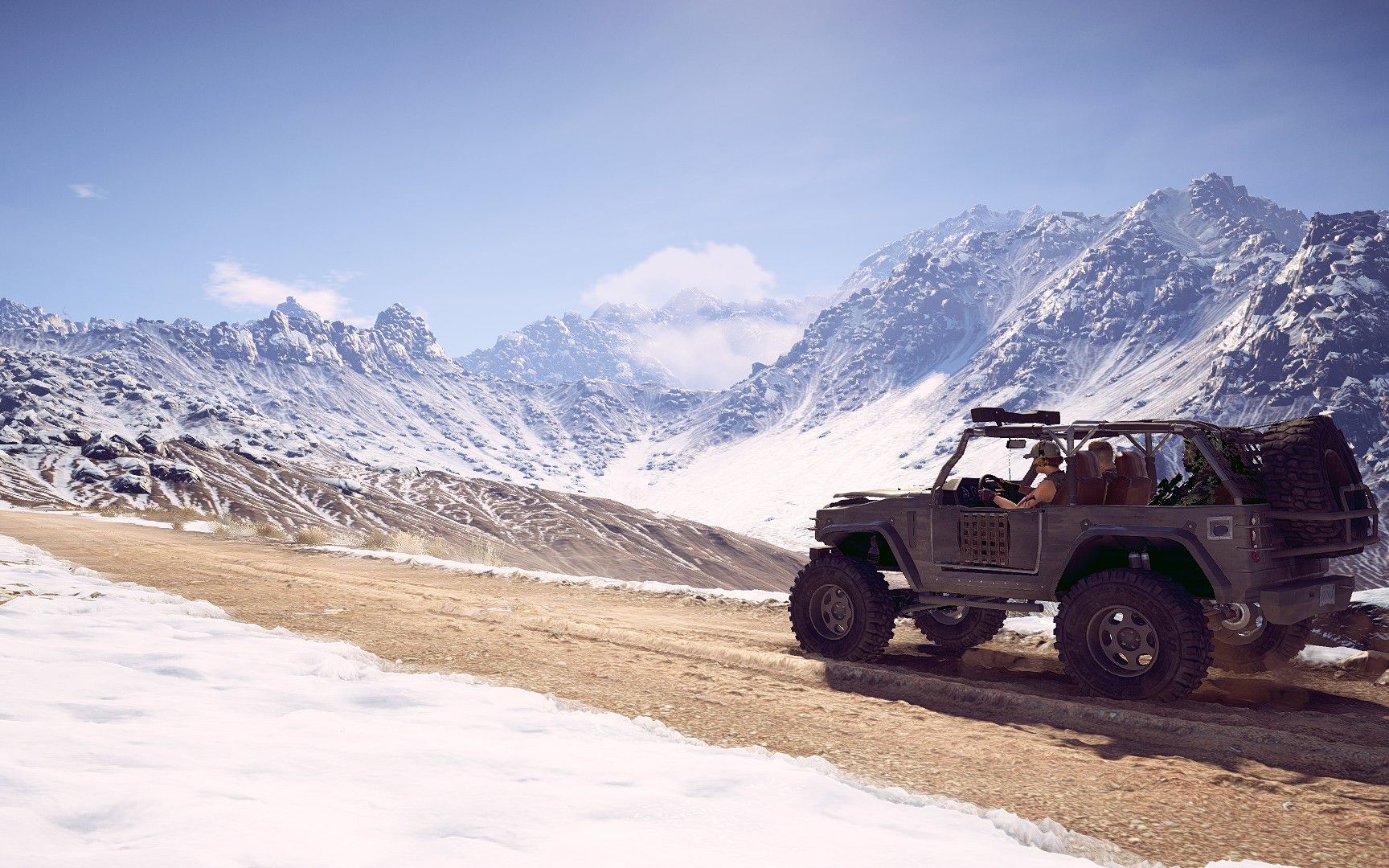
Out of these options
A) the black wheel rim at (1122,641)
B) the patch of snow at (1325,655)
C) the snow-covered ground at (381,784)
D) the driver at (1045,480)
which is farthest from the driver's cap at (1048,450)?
the snow-covered ground at (381,784)

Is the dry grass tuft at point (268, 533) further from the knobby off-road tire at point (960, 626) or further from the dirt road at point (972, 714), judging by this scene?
the knobby off-road tire at point (960, 626)

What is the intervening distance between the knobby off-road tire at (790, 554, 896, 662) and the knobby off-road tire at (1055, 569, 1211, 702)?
1718mm

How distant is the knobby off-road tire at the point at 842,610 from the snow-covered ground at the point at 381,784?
11.4 ft

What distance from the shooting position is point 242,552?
60.5 ft

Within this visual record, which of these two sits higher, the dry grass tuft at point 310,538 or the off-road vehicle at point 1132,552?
the off-road vehicle at point 1132,552

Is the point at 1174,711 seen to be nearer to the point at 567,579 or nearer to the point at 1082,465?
the point at 1082,465

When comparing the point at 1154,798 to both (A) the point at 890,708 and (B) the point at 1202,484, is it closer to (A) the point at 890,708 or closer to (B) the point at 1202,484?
(A) the point at 890,708

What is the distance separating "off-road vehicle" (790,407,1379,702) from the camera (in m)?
6.49

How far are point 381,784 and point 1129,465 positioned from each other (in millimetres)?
6989

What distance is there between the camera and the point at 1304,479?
669 cm

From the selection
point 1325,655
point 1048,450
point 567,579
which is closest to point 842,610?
point 1048,450

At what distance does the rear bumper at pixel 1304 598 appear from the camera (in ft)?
21.2

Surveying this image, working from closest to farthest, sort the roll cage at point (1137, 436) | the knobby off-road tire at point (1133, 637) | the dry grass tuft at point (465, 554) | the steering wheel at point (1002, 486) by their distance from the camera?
the knobby off-road tire at point (1133, 637) → the roll cage at point (1137, 436) → the steering wheel at point (1002, 486) → the dry grass tuft at point (465, 554)

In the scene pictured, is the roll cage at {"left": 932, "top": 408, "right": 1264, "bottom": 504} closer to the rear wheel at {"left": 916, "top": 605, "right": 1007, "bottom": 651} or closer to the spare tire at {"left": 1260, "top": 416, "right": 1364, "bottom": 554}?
the spare tire at {"left": 1260, "top": 416, "right": 1364, "bottom": 554}
